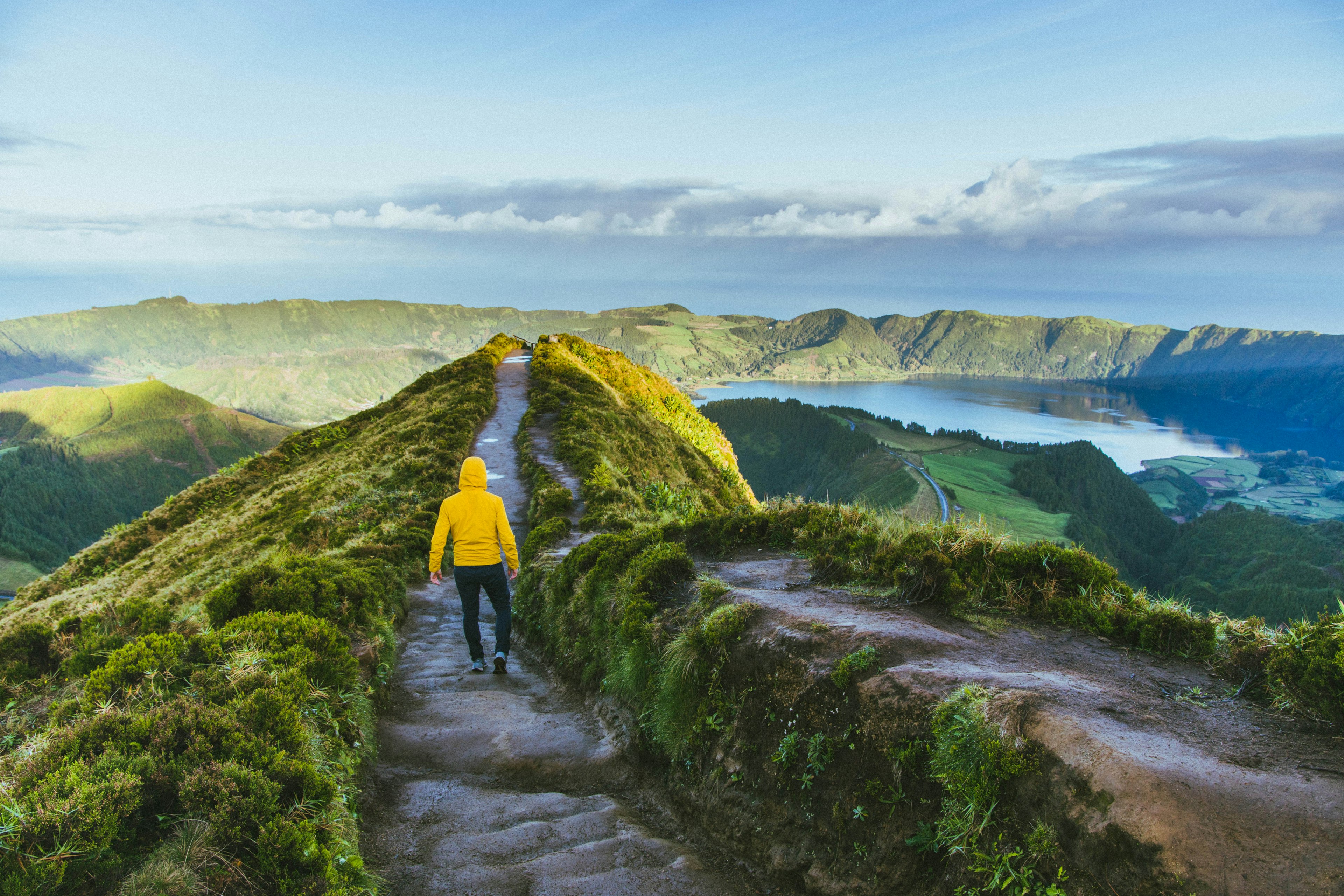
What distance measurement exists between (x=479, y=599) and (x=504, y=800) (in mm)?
3772

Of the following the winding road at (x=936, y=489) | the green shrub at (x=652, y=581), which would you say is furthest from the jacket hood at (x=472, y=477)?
the winding road at (x=936, y=489)

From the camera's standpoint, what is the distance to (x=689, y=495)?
86.4 ft

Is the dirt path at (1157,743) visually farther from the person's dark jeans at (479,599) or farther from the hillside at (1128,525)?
the hillside at (1128,525)

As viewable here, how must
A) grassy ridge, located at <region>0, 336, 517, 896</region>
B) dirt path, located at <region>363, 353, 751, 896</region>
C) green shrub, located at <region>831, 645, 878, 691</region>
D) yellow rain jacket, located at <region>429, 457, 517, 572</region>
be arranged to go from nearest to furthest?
1. grassy ridge, located at <region>0, 336, 517, 896</region>
2. dirt path, located at <region>363, 353, 751, 896</region>
3. green shrub, located at <region>831, 645, 878, 691</region>
4. yellow rain jacket, located at <region>429, 457, 517, 572</region>

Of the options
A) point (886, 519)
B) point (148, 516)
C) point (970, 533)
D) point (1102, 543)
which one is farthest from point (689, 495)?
point (1102, 543)

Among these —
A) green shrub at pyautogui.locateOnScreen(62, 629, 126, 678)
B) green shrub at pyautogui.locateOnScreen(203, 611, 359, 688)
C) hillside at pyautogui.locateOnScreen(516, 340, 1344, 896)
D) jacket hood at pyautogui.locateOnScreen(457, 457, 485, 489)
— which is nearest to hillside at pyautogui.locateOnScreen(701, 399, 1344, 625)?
jacket hood at pyautogui.locateOnScreen(457, 457, 485, 489)

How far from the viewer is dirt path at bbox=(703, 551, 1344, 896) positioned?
11.8 ft

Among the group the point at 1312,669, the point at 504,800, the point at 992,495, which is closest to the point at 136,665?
the point at 504,800

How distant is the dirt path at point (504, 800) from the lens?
17.8ft

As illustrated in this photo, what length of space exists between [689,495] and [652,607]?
17740mm

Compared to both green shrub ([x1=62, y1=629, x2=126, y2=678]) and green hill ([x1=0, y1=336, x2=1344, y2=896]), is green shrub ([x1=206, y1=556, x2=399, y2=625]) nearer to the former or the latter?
green hill ([x1=0, y1=336, x2=1344, y2=896])

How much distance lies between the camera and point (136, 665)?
5883 millimetres

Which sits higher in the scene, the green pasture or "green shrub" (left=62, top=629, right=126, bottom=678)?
"green shrub" (left=62, top=629, right=126, bottom=678)

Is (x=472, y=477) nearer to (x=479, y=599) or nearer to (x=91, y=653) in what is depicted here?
(x=479, y=599)
